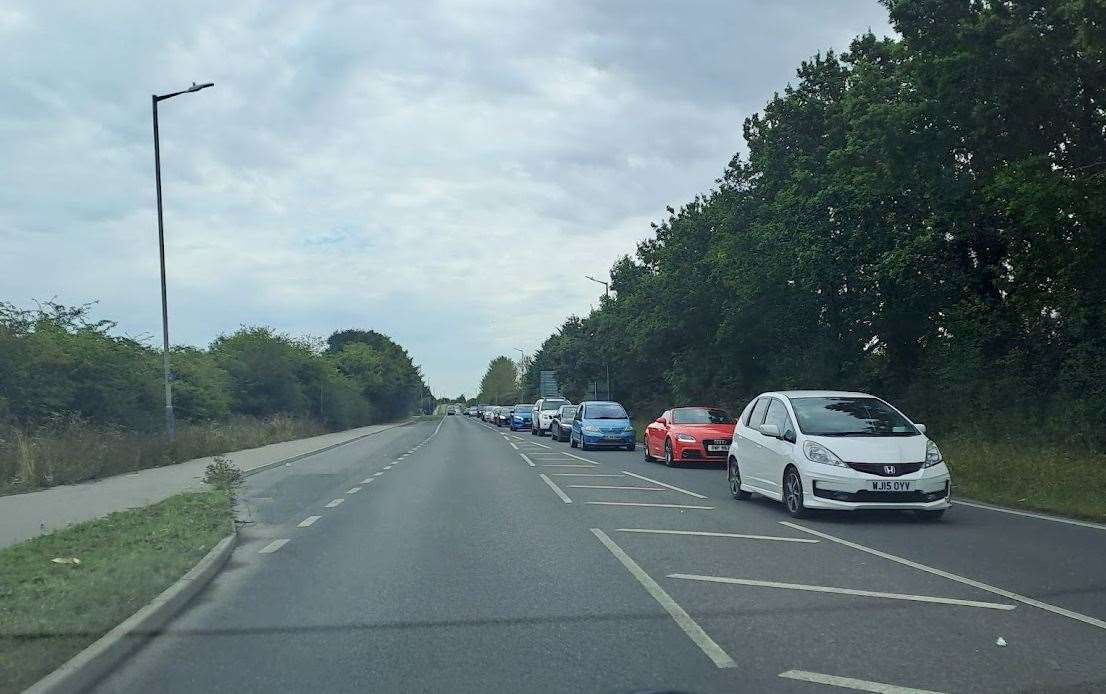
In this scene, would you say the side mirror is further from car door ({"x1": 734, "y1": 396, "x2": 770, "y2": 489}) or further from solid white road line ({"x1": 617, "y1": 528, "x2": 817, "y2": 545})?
solid white road line ({"x1": 617, "y1": 528, "x2": 817, "y2": 545})

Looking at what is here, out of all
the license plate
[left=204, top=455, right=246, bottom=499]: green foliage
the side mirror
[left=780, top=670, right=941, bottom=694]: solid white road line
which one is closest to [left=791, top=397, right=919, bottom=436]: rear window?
the side mirror

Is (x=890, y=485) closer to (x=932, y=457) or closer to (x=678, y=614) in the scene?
(x=932, y=457)

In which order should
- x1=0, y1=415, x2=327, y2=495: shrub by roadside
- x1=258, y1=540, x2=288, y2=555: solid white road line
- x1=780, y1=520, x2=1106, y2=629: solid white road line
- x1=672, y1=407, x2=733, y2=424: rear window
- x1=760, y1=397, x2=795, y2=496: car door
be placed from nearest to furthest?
x1=780, y1=520, x2=1106, y2=629: solid white road line, x1=258, y1=540, x2=288, y2=555: solid white road line, x1=760, y1=397, x2=795, y2=496: car door, x1=0, y1=415, x2=327, y2=495: shrub by roadside, x1=672, y1=407, x2=733, y2=424: rear window

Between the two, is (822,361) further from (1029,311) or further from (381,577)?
(381,577)

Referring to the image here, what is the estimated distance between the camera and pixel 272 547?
10078mm

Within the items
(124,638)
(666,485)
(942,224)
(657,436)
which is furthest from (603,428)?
(124,638)

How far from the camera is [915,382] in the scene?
27.4 m

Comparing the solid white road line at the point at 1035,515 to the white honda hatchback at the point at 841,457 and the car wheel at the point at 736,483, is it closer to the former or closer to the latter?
the white honda hatchback at the point at 841,457

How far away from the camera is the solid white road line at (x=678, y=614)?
5.57 metres

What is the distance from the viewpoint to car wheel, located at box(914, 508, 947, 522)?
11.7 meters

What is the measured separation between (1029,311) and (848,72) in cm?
1229

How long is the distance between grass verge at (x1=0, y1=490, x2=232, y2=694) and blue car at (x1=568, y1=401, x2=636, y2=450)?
19792 millimetres

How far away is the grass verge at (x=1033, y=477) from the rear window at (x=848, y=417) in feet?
7.38

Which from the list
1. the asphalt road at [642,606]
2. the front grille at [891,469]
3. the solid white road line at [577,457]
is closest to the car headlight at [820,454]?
the front grille at [891,469]
